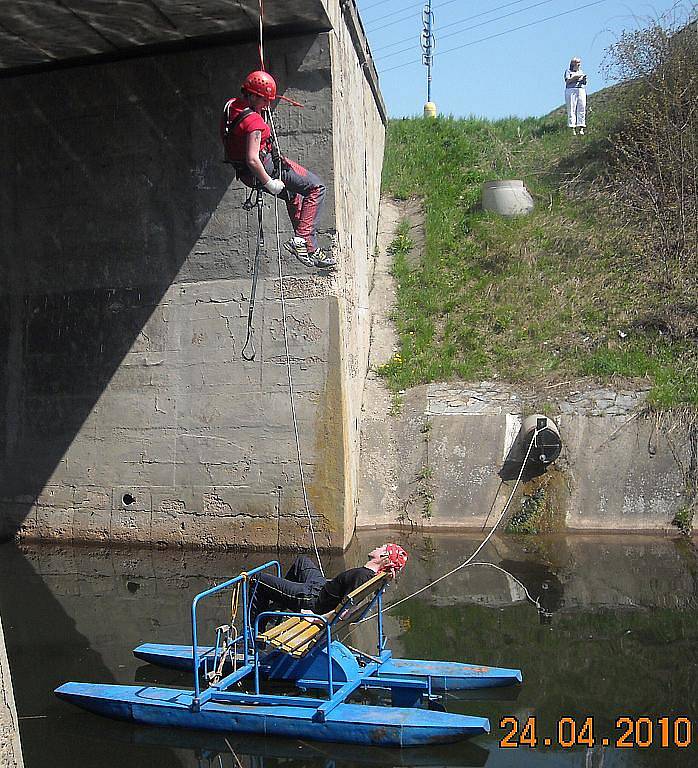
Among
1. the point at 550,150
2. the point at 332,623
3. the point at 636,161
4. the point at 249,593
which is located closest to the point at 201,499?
the point at 249,593

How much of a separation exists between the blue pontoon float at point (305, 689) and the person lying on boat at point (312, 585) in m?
0.10

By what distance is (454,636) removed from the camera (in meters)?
7.68

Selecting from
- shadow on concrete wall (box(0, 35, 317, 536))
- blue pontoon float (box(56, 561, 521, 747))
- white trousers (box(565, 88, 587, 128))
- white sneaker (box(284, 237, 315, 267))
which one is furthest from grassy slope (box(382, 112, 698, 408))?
blue pontoon float (box(56, 561, 521, 747))

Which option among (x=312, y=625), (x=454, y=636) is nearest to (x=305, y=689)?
(x=312, y=625)

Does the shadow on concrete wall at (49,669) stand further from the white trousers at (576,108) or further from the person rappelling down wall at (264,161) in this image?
the white trousers at (576,108)

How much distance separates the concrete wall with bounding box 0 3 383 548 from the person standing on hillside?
8018 mm

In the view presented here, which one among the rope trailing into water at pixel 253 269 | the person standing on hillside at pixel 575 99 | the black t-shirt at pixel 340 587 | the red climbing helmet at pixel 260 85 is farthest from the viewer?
the person standing on hillside at pixel 575 99

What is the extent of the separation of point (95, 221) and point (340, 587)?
7649mm

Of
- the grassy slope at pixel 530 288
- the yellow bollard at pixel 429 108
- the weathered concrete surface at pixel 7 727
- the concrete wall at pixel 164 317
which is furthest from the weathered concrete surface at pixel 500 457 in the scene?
the yellow bollard at pixel 429 108

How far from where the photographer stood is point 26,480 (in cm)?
1234

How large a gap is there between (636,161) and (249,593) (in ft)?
41.0

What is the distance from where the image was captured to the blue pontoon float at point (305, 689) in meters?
5.53

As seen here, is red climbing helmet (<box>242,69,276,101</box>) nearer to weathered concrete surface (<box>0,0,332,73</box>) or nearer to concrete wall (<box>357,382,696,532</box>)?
weathered concrete surface (<box>0,0,332,73</box>)

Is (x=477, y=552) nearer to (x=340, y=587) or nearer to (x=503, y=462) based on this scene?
(x=503, y=462)
